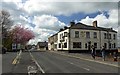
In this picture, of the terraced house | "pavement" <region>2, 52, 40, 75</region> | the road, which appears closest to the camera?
"pavement" <region>2, 52, 40, 75</region>

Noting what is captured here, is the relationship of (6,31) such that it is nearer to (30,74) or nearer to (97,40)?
(97,40)

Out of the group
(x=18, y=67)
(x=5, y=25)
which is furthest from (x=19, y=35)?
(x=18, y=67)

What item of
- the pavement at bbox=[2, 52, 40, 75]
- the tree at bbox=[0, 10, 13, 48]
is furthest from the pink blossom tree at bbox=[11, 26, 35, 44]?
the pavement at bbox=[2, 52, 40, 75]

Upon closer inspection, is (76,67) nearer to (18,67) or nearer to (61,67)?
(61,67)

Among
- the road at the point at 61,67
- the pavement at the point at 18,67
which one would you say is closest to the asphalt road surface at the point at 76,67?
the road at the point at 61,67

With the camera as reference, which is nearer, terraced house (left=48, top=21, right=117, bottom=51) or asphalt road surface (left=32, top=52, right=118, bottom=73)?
asphalt road surface (left=32, top=52, right=118, bottom=73)

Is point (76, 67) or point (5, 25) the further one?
point (5, 25)

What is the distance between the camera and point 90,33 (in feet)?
237

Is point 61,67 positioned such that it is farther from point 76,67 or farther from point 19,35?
point 19,35

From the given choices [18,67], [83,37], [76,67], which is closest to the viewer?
[76,67]

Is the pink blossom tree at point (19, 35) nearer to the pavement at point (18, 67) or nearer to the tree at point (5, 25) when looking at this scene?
the tree at point (5, 25)

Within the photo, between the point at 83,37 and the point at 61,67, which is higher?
the point at 83,37

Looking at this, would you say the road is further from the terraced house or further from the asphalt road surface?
the terraced house

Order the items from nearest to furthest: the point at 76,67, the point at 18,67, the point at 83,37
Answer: the point at 76,67 → the point at 18,67 → the point at 83,37
